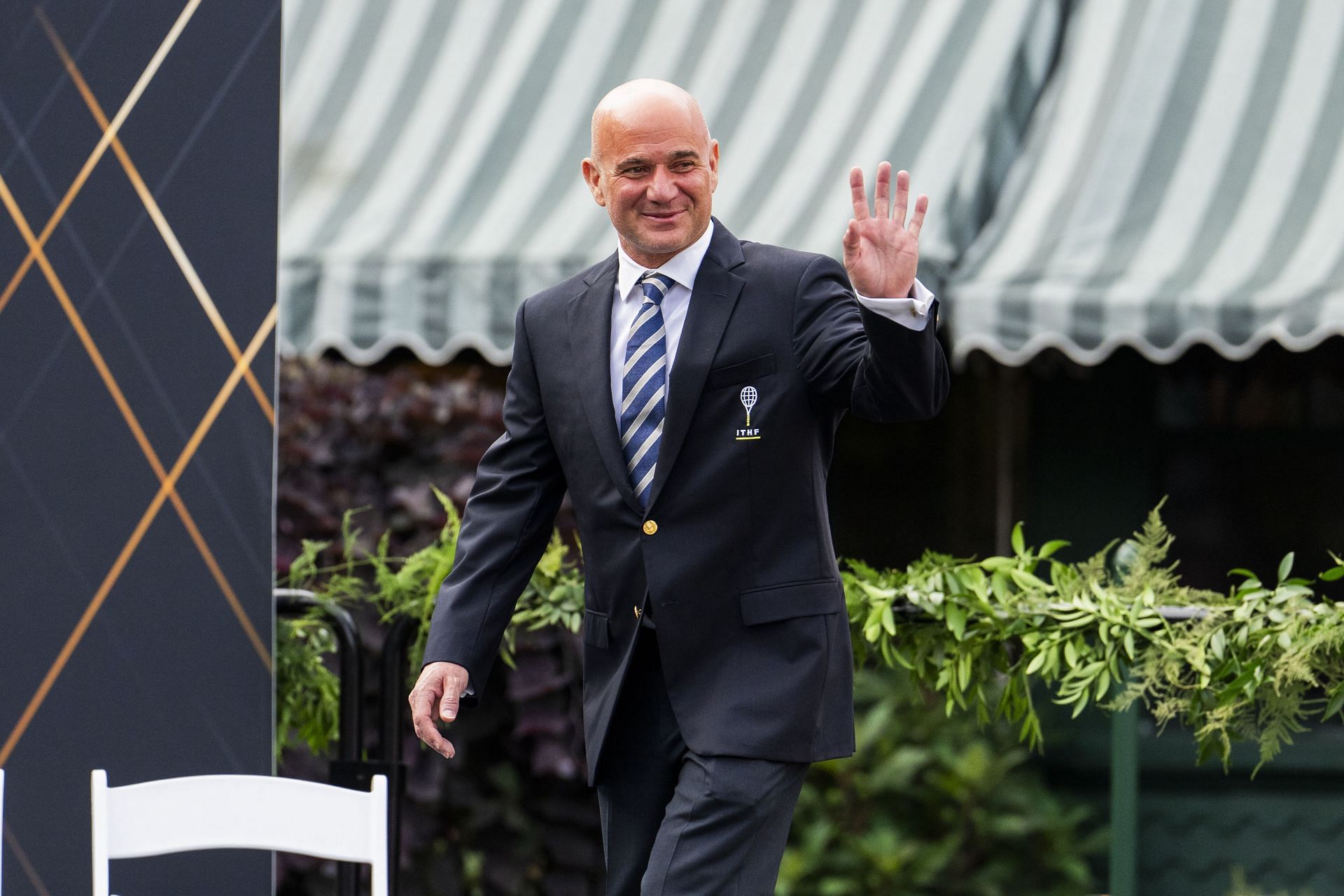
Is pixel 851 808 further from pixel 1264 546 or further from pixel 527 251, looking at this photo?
pixel 1264 546

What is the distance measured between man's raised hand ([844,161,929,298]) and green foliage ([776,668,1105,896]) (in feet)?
7.12

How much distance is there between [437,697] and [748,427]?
0.71 meters

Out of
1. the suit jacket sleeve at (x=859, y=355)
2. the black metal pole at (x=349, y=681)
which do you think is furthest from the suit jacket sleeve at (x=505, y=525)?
the black metal pole at (x=349, y=681)

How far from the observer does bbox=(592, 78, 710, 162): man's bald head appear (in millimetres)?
2461

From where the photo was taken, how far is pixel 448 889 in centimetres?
423

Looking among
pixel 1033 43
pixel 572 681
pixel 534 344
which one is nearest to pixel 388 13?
pixel 1033 43

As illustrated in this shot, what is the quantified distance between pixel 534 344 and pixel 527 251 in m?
2.86

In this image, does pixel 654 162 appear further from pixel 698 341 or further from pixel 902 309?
pixel 902 309

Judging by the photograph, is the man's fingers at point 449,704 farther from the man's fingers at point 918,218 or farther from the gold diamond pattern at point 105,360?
the man's fingers at point 918,218

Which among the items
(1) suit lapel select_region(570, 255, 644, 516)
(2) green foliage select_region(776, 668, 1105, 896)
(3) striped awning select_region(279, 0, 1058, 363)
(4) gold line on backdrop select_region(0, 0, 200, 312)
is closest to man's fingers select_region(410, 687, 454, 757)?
(1) suit lapel select_region(570, 255, 644, 516)

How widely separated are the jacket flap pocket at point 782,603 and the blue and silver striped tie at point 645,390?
239mm

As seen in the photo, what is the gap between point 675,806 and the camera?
8.04 feet

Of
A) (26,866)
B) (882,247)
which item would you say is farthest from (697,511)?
(26,866)

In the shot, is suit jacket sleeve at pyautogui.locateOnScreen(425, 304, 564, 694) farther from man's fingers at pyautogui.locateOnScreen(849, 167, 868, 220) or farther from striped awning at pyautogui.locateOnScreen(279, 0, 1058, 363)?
striped awning at pyautogui.locateOnScreen(279, 0, 1058, 363)
